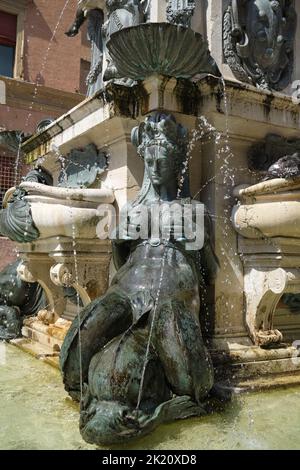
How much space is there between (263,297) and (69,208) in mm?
1385

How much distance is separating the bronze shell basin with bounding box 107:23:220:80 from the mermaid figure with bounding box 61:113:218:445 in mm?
312

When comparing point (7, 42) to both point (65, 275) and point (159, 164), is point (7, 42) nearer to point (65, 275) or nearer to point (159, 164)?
point (65, 275)

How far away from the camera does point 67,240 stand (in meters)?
3.63

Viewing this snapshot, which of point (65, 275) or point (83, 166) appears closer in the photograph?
point (65, 275)

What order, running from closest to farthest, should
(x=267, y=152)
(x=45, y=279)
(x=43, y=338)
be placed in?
(x=267, y=152) < (x=43, y=338) < (x=45, y=279)

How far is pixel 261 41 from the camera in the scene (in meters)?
3.82

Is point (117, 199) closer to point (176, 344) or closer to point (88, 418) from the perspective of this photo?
point (176, 344)

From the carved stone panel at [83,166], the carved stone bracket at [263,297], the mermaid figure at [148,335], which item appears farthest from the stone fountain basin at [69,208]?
the carved stone bracket at [263,297]

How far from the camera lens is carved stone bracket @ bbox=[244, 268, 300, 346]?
3226 millimetres

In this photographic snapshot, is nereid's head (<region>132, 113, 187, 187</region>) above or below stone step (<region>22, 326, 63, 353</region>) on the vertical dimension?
above

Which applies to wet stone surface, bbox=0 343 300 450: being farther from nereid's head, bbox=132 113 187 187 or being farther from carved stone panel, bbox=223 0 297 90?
carved stone panel, bbox=223 0 297 90

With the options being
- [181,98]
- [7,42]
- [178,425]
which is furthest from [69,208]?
[7,42]

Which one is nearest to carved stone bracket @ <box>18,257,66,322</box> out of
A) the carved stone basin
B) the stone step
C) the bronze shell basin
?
the stone step

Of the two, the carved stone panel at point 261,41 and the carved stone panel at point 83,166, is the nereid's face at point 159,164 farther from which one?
the carved stone panel at point 261,41
